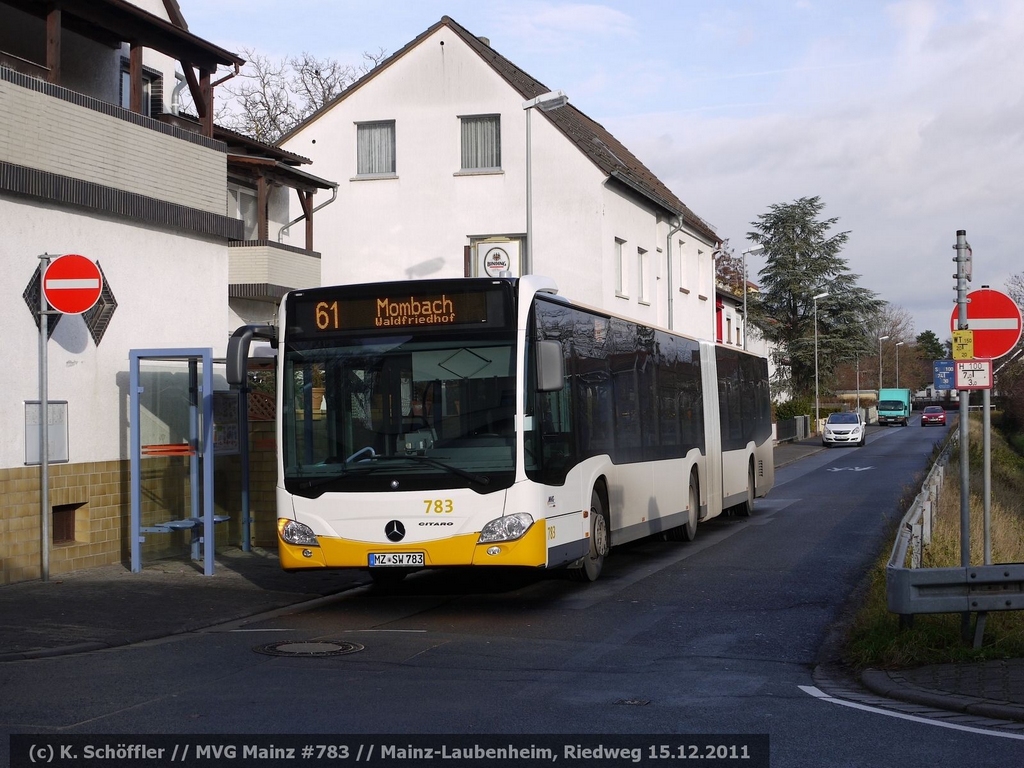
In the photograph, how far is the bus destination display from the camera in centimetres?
1107

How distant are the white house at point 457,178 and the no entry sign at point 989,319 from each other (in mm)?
21900

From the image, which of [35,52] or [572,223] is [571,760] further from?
[572,223]

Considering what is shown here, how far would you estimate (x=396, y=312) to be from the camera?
11148mm

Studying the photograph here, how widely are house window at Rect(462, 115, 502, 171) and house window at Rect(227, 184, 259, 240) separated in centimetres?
758

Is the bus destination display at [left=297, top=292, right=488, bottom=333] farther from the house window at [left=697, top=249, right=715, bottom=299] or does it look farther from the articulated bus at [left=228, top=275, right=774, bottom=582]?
the house window at [left=697, top=249, right=715, bottom=299]

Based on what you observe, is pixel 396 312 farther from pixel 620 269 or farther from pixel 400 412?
pixel 620 269

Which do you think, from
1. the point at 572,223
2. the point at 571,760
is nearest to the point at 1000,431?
the point at 572,223

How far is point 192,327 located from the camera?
1617cm

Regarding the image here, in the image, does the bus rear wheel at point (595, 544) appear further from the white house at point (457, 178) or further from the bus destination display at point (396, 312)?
the white house at point (457, 178)

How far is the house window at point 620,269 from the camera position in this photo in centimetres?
3594

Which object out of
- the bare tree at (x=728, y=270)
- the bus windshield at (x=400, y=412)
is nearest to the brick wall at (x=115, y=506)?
the bus windshield at (x=400, y=412)

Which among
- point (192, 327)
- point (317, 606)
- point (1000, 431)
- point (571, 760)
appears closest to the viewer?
point (571, 760)

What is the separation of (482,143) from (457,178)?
3.93ft

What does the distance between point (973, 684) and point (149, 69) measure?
1637 centimetres
